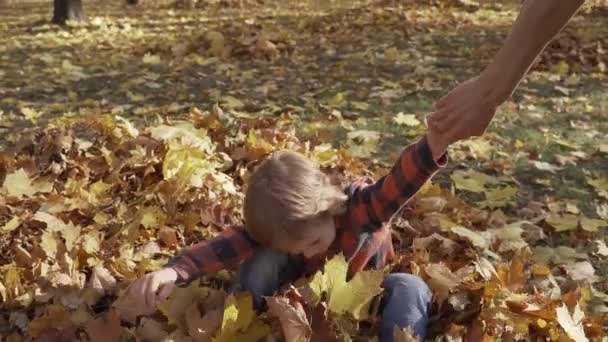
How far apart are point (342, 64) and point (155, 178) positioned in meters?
3.40

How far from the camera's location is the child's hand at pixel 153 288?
6.59 ft

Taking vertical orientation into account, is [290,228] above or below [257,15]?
above

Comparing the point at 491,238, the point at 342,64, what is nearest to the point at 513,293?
the point at 491,238

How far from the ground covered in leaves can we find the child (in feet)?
0.28

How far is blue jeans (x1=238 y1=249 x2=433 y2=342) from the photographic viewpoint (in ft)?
6.31

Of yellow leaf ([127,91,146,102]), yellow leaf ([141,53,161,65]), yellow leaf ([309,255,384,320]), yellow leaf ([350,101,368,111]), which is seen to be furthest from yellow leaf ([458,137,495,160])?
yellow leaf ([141,53,161,65])

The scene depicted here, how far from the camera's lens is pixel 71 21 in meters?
8.94

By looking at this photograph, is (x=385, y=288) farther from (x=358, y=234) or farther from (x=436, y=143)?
(x=436, y=143)

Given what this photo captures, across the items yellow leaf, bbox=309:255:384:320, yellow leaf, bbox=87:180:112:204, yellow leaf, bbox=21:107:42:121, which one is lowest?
yellow leaf, bbox=21:107:42:121

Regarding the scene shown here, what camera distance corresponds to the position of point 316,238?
1.94 metres

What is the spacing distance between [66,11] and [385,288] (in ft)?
26.7

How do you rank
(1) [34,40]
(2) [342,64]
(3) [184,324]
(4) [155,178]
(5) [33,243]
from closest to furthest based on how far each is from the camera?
(3) [184,324]
(5) [33,243]
(4) [155,178]
(2) [342,64]
(1) [34,40]

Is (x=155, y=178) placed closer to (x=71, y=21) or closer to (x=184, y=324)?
(x=184, y=324)

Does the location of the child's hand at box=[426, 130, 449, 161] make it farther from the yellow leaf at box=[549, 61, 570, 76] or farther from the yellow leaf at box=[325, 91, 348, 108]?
the yellow leaf at box=[549, 61, 570, 76]
